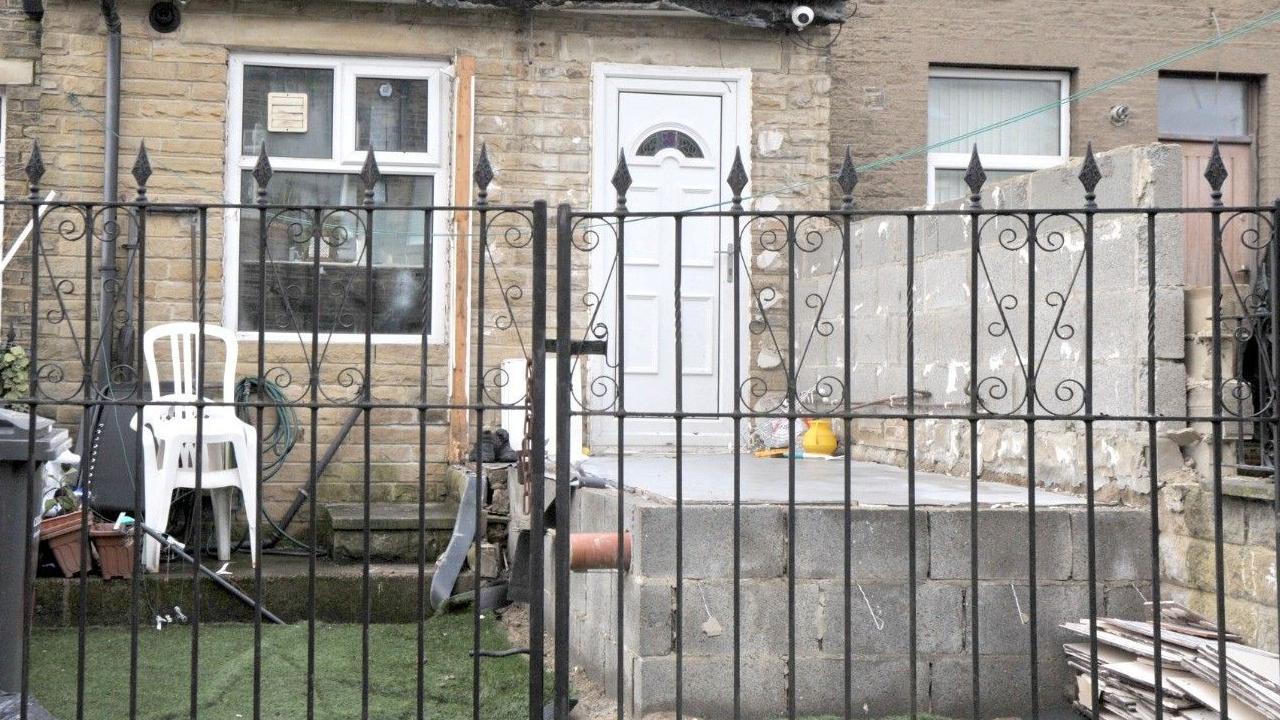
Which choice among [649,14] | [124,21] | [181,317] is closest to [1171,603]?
Answer: [649,14]

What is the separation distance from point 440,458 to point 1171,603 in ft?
14.6

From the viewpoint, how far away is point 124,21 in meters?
7.64

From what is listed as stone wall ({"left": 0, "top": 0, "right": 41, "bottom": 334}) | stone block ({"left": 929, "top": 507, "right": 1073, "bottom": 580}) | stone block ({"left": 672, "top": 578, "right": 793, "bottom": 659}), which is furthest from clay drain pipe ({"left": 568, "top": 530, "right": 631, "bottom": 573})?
stone wall ({"left": 0, "top": 0, "right": 41, "bottom": 334})

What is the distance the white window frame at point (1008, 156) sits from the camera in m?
9.94

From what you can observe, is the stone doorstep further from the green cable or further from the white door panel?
the white door panel

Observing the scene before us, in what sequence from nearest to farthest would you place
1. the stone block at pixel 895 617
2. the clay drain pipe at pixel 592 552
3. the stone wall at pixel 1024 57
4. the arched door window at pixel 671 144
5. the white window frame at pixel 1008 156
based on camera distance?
the clay drain pipe at pixel 592 552 < the stone block at pixel 895 617 < the arched door window at pixel 671 144 < the stone wall at pixel 1024 57 < the white window frame at pixel 1008 156

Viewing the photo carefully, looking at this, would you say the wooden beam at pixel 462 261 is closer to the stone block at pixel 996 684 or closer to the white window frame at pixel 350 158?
the white window frame at pixel 350 158

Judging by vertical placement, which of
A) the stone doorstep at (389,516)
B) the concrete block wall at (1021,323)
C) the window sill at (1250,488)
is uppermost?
the concrete block wall at (1021,323)

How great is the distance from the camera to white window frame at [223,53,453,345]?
7777mm

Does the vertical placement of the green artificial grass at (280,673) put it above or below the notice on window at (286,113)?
below

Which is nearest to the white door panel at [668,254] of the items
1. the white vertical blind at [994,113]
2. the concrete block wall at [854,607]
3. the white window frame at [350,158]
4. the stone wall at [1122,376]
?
the white window frame at [350,158]

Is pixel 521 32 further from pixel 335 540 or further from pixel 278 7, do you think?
pixel 335 540

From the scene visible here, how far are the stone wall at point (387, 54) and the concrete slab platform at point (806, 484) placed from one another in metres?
1.46

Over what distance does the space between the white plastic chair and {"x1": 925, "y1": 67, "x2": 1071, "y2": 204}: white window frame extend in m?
5.61
